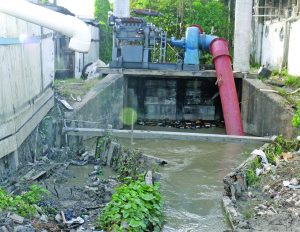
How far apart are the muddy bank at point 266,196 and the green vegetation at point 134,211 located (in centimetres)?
125

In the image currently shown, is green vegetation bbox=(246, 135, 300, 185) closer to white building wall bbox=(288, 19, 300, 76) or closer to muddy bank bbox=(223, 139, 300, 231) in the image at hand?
muddy bank bbox=(223, 139, 300, 231)

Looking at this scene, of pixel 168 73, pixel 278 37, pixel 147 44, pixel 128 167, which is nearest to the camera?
pixel 128 167

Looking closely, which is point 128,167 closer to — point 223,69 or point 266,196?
point 266,196

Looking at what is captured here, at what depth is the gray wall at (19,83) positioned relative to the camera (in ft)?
22.4

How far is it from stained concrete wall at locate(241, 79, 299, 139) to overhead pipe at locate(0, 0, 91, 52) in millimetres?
7430

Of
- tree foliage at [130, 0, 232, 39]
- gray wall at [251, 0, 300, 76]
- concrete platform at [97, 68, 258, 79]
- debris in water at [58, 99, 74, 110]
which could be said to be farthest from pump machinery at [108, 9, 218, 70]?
tree foliage at [130, 0, 232, 39]

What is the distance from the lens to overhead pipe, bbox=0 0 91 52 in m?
5.60

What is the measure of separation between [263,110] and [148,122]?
510 cm

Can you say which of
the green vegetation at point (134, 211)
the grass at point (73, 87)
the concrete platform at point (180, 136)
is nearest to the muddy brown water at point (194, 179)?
the green vegetation at point (134, 211)

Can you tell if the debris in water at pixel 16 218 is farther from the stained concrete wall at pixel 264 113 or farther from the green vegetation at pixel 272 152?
the stained concrete wall at pixel 264 113

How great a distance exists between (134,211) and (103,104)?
8654 mm

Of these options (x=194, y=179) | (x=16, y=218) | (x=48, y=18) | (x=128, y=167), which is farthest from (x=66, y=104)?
(x=16, y=218)

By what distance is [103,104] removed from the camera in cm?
1395

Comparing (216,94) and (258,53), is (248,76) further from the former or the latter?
(258,53)
